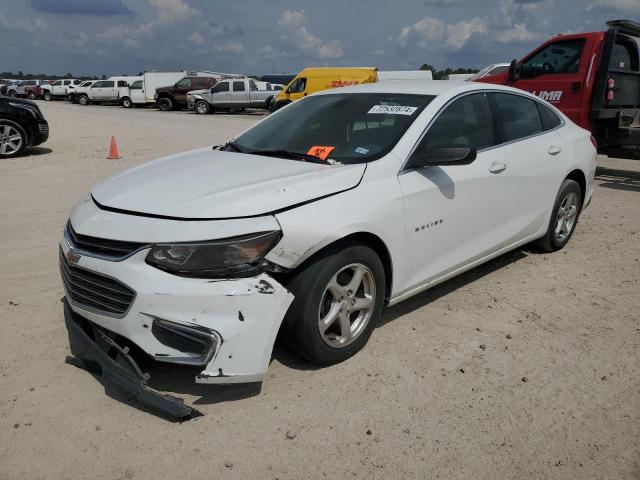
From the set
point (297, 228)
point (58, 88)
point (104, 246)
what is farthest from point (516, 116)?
point (58, 88)

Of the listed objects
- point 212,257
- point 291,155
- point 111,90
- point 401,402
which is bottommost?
point 401,402

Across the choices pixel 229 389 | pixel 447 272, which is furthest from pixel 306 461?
pixel 447 272

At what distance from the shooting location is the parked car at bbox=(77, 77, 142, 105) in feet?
126

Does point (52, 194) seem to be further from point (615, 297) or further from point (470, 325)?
point (615, 297)

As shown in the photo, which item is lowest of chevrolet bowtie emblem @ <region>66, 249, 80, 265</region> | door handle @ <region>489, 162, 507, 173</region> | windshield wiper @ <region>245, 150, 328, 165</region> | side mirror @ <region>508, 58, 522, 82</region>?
chevrolet bowtie emblem @ <region>66, 249, 80, 265</region>

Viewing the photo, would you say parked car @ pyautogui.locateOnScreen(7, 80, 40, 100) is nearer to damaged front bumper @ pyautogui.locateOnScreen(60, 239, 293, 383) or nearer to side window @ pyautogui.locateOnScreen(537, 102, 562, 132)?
side window @ pyautogui.locateOnScreen(537, 102, 562, 132)

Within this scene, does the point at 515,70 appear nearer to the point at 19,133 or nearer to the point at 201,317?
the point at 201,317

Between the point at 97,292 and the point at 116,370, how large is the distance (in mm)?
408

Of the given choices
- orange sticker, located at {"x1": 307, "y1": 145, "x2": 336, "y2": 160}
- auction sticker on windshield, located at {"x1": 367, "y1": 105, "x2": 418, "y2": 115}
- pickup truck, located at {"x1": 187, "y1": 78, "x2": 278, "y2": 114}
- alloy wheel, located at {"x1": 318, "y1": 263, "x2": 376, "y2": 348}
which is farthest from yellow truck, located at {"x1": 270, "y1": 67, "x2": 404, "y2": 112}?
alloy wheel, located at {"x1": 318, "y1": 263, "x2": 376, "y2": 348}

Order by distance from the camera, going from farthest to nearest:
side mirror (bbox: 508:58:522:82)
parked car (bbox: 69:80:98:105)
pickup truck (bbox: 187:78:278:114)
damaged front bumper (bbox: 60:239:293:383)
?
1. parked car (bbox: 69:80:98:105)
2. pickup truck (bbox: 187:78:278:114)
3. side mirror (bbox: 508:58:522:82)
4. damaged front bumper (bbox: 60:239:293:383)

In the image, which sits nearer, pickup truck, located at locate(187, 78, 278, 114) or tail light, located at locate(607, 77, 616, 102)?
tail light, located at locate(607, 77, 616, 102)

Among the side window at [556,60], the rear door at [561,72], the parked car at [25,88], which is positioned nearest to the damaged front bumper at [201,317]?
the rear door at [561,72]

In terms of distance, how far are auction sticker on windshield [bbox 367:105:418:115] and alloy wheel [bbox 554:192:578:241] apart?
7.03ft

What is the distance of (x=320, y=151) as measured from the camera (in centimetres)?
368
